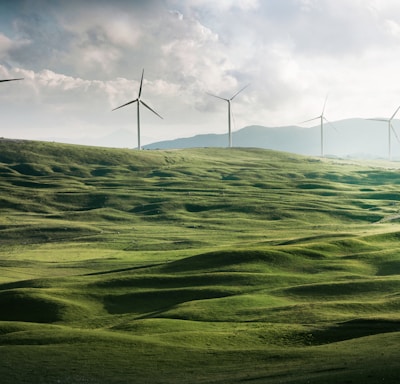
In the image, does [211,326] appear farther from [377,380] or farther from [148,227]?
[148,227]

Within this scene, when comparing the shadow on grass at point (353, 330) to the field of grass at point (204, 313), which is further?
the shadow on grass at point (353, 330)

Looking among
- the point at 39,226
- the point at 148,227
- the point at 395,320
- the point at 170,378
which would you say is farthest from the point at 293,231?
the point at 170,378

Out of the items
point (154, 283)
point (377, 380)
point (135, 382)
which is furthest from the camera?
point (154, 283)

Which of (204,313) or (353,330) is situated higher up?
(353,330)

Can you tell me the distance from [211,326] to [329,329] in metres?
12.5

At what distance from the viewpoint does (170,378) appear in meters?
44.5

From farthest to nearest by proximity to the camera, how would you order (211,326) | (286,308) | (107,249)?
(107,249)
(286,308)
(211,326)

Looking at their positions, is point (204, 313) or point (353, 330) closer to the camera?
point (353, 330)

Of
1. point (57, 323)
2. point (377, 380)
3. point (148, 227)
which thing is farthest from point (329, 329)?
point (148, 227)

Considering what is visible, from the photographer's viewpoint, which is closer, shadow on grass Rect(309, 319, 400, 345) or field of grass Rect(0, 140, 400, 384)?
field of grass Rect(0, 140, 400, 384)

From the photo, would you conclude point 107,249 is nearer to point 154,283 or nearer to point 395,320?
point 154,283

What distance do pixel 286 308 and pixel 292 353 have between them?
72.1 feet

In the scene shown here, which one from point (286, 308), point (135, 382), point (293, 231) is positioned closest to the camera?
point (135, 382)

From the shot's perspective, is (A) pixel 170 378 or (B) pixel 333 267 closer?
(A) pixel 170 378
